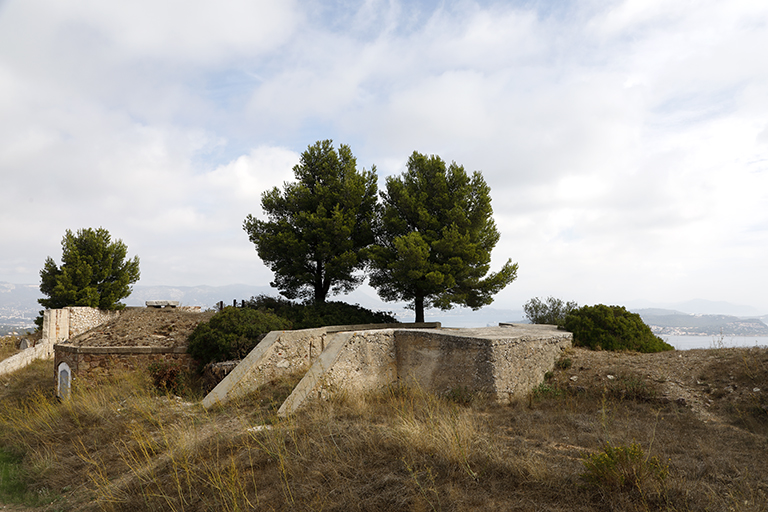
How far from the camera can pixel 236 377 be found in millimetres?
8195

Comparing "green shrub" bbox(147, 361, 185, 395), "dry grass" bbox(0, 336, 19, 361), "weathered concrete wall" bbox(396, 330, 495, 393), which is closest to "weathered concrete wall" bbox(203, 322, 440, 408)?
"weathered concrete wall" bbox(396, 330, 495, 393)

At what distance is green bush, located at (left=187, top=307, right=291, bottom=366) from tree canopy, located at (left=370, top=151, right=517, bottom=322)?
5.48m

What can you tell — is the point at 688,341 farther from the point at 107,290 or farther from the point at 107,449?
the point at 107,290

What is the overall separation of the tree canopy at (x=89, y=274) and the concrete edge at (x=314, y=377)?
18.2 metres

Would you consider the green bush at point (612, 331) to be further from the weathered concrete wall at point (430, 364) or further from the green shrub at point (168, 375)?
the green shrub at point (168, 375)

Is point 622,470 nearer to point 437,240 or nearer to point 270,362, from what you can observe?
point 270,362

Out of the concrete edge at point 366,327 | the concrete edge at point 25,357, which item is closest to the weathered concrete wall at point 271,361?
the concrete edge at point 366,327

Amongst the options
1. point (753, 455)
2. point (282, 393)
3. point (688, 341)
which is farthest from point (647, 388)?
point (282, 393)

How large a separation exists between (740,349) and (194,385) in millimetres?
12100

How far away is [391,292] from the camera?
16984mm

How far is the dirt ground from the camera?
12.2 metres

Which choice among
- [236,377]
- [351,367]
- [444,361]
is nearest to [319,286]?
[236,377]

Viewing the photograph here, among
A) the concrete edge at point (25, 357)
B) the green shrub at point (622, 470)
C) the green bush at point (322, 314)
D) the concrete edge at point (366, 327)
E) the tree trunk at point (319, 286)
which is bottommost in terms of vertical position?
the concrete edge at point (25, 357)

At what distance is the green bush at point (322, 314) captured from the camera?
13.7 meters
